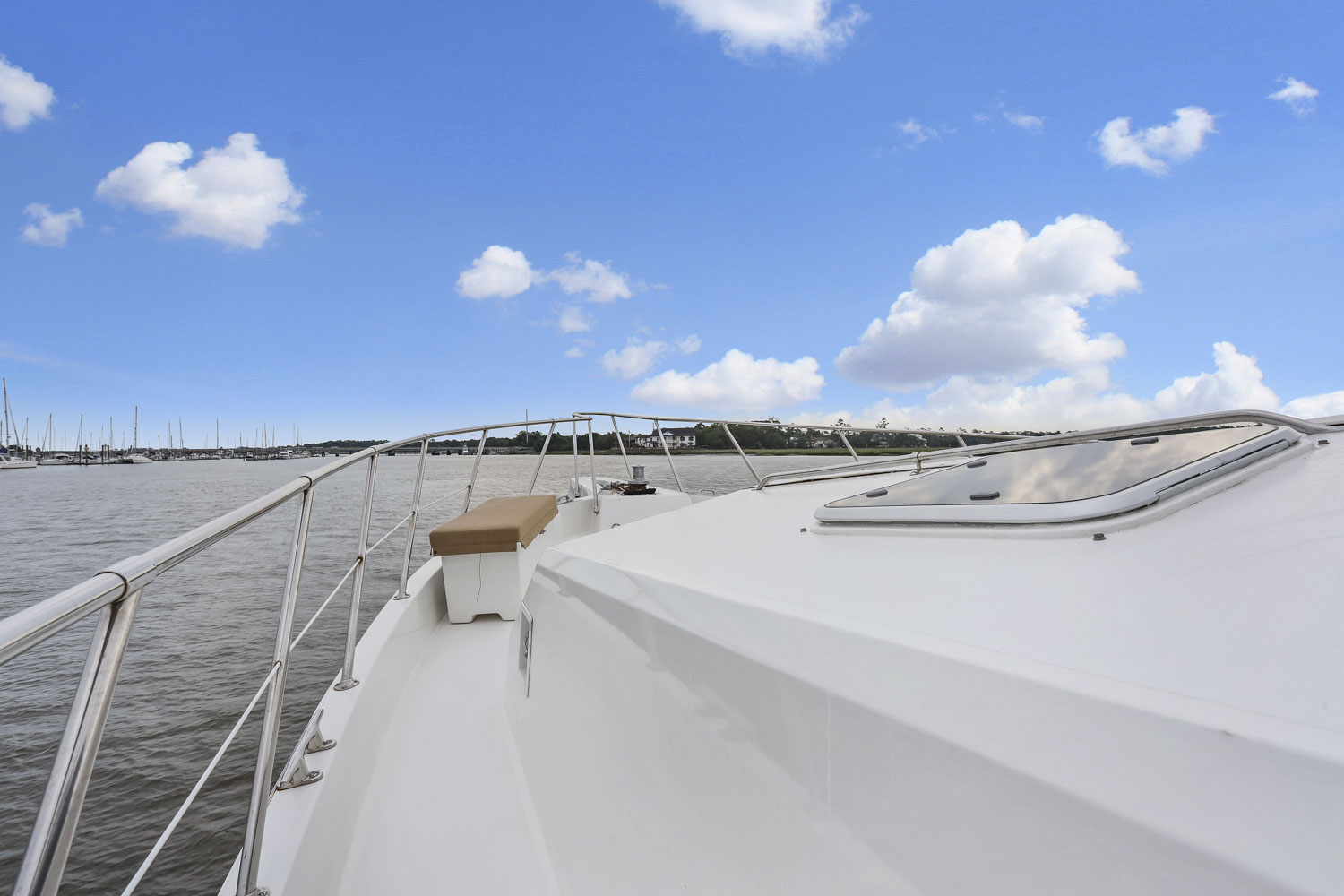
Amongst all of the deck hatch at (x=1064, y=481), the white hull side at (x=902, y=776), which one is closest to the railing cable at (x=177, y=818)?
the white hull side at (x=902, y=776)

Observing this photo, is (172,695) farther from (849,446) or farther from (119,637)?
(119,637)

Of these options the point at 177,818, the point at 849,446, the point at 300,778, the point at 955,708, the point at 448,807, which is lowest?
the point at 448,807

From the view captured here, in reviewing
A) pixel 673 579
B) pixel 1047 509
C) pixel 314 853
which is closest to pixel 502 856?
pixel 314 853

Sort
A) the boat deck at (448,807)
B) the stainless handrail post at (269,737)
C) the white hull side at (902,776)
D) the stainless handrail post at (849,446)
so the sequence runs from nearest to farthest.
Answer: the white hull side at (902,776) → the stainless handrail post at (269,737) → the boat deck at (448,807) → the stainless handrail post at (849,446)

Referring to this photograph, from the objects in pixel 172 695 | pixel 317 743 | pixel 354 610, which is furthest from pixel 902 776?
pixel 172 695

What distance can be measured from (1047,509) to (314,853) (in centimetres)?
180

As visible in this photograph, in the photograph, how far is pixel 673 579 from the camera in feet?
3.82

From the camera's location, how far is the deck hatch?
1022 millimetres

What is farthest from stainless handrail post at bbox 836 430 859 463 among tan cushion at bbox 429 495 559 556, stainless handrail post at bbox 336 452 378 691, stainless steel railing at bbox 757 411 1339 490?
stainless handrail post at bbox 336 452 378 691

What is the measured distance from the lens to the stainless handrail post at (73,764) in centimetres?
70

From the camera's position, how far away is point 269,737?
1.45 metres

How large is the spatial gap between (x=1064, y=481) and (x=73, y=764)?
1.43m

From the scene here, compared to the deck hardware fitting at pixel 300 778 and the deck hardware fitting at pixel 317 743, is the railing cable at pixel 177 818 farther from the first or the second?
the deck hardware fitting at pixel 317 743

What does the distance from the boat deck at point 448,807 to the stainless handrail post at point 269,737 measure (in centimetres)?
34
